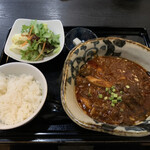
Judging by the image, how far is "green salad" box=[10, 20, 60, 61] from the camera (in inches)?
93.0

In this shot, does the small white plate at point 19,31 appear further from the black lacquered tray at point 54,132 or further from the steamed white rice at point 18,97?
the black lacquered tray at point 54,132

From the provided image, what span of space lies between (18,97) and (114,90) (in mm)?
1204

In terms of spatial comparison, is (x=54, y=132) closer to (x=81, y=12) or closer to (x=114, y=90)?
(x=114, y=90)

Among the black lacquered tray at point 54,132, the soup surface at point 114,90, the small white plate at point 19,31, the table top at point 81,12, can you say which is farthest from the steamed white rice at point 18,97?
the table top at point 81,12

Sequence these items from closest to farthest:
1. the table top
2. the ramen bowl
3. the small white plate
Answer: the ramen bowl < the small white plate < the table top

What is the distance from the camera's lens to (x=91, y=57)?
2.06 metres

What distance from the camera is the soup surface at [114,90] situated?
168 centimetres

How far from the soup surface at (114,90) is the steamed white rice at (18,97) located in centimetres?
56

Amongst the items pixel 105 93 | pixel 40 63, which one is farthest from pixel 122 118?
pixel 40 63

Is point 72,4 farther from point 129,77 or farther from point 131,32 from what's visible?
point 129,77

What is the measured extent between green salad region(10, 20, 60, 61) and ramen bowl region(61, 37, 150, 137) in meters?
0.62

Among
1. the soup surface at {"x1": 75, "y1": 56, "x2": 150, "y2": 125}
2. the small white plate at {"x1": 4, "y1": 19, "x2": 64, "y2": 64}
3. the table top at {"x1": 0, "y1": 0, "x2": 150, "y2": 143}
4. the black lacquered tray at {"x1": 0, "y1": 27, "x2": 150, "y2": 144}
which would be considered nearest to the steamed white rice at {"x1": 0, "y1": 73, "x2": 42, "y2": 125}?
the black lacquered tray at {"x1": 0, "y1": 27, "x2": 150, "y2": 144}

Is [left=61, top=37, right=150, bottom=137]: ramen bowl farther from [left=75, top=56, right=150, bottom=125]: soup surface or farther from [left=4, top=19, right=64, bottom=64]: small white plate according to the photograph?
[left=4, top=19, right=64, bottom=64]: small white plate

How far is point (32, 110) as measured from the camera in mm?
1770
